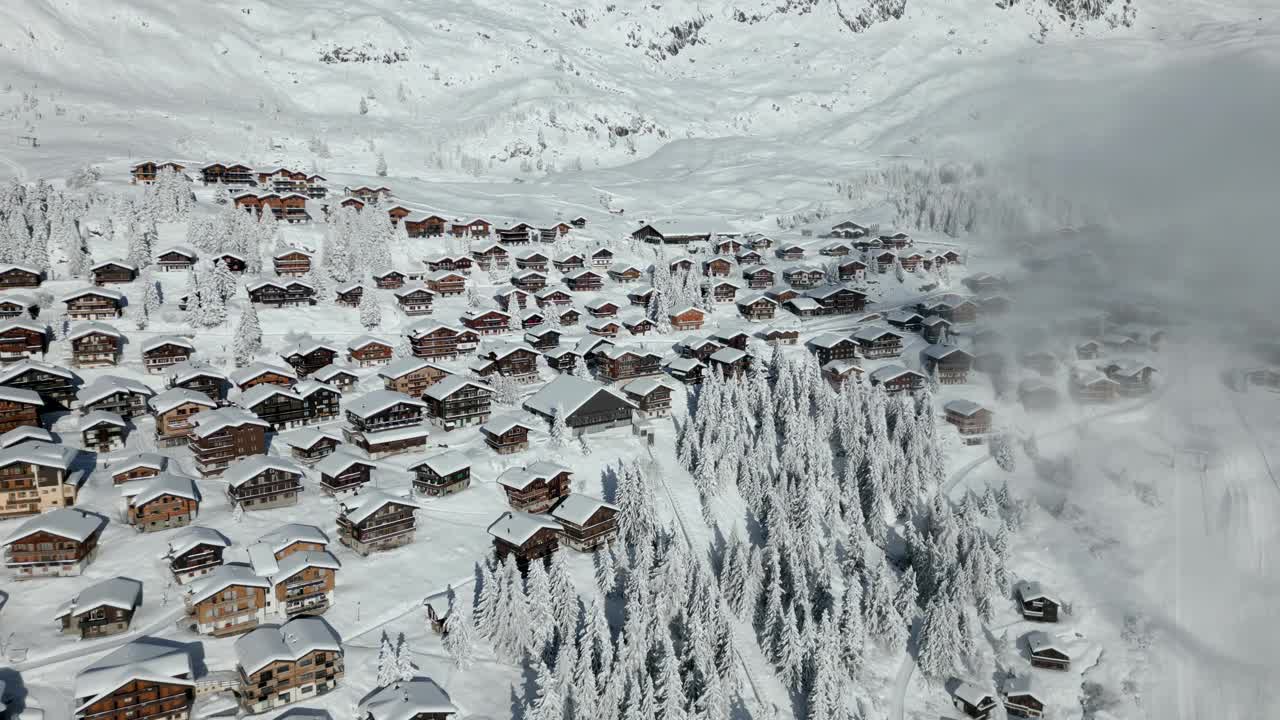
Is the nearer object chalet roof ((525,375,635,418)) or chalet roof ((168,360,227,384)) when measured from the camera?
chalet roof ((168,360,227,384))

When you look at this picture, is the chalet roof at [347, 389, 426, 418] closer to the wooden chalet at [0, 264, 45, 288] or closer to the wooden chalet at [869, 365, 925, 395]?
the wooden chalet at [0, 264, 45, 288]

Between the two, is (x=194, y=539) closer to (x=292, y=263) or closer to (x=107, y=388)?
(x=107, y=388)

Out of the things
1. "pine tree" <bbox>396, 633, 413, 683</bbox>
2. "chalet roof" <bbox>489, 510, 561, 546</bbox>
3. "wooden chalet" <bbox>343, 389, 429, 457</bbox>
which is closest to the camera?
"pine tree" <bbox>396, 633, 413, 683</bbox>

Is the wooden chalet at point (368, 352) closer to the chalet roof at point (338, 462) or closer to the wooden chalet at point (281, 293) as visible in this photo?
the wooden chalet at point (281, 293)

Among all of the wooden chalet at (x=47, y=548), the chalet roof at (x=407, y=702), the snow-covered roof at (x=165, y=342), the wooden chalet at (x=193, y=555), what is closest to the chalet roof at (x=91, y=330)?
the snow-covered roof at (x=165, y=342)

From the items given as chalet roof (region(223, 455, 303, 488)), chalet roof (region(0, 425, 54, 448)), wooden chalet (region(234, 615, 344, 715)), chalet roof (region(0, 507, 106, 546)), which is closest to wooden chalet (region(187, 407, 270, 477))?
chalet roof (region(223, 455, 303, 488))

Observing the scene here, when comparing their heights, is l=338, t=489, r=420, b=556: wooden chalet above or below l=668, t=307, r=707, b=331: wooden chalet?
below
